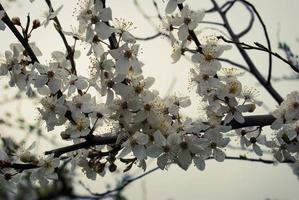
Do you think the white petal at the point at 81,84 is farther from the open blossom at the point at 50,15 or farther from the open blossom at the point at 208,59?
the open blossom at the point at 208,59

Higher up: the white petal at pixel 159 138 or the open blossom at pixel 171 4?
the open blossom at pixel 171 4

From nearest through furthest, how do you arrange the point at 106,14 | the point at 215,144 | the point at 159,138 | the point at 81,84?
the point at 159,138 → the point at 106,14 → the point at 81,84 → the point at 215,144

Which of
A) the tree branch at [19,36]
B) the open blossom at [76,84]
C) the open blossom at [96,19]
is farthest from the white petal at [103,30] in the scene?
the tree branch at [19,36]

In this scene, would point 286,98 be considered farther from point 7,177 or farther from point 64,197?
point 64,197

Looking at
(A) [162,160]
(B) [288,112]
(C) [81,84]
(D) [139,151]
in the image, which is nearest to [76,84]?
(C) [81,84]

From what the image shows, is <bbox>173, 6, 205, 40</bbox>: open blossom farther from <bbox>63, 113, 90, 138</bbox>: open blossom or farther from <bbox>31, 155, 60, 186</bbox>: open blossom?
<bbox>31, 155, 60, 186</bbox>: open blossom

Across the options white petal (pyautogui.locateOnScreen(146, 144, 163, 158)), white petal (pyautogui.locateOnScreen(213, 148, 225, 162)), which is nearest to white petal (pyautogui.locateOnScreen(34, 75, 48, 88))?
white petal (pyautogui.locateOnScreen(146, 144, 163, 158))

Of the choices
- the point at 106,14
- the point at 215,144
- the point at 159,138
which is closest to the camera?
the point at 159,138

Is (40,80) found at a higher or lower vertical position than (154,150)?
higher

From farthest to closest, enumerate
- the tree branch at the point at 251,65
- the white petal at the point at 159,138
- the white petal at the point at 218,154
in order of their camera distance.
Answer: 1. the tree branch at the point at 251,65
2. the white petal at the point at 218,154
3. the white petal at the point at 159,138

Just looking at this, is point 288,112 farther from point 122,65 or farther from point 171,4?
point 122,65
